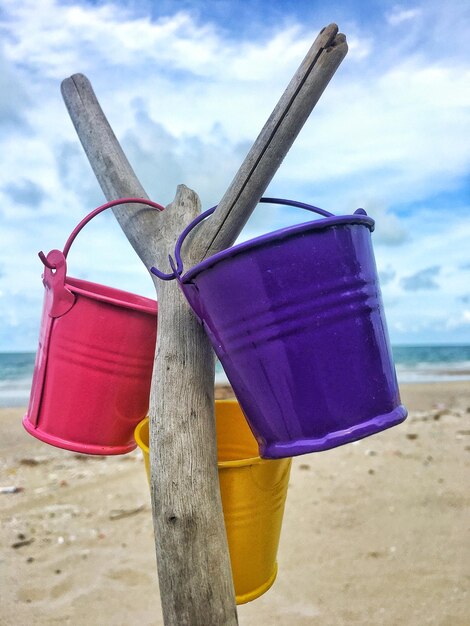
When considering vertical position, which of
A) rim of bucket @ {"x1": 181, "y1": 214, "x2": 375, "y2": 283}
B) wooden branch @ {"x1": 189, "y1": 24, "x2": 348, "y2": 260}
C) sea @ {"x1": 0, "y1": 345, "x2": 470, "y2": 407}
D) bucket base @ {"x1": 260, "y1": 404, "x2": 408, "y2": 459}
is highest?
sea @ {"x1": 0, "y1": 345, "x2": 470, "y2": 407}

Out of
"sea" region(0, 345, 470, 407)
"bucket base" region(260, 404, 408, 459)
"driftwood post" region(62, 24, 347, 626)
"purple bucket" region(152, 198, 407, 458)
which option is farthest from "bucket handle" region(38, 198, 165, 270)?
"sea" region(0, 345, 470, 407)

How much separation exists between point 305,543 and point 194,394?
69.7 inches

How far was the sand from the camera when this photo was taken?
2500 mm

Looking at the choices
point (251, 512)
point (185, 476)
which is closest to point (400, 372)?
point (251, 512)

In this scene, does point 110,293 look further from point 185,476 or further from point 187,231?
point 185,476

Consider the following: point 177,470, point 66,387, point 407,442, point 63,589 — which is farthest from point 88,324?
point 407,442

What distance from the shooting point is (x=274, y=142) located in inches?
66.2

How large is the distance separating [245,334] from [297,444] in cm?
30

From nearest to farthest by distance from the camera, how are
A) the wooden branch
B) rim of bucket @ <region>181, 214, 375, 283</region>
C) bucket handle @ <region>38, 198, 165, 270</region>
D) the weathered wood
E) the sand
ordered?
1. rim of bucket @ <region>181, 214, 375, 283</region>
2. the weathered wood
3. the wooden branch
4. bucket handle @ <region>38, 198, 165, 270</region>
5. the sand

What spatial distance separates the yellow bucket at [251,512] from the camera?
5.72 feet

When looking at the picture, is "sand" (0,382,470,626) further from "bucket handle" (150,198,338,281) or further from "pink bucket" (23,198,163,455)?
"bucket handle" (150,198,338,281)

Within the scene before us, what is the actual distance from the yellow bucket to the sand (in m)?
0.69

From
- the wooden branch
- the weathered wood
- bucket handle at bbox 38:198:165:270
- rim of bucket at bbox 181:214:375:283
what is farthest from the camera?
bucket handle at bbox 38:198:165:270

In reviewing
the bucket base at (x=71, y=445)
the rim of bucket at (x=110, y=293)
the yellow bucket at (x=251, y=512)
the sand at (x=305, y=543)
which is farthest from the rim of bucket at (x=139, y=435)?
the sand at (x=305, y=543)
